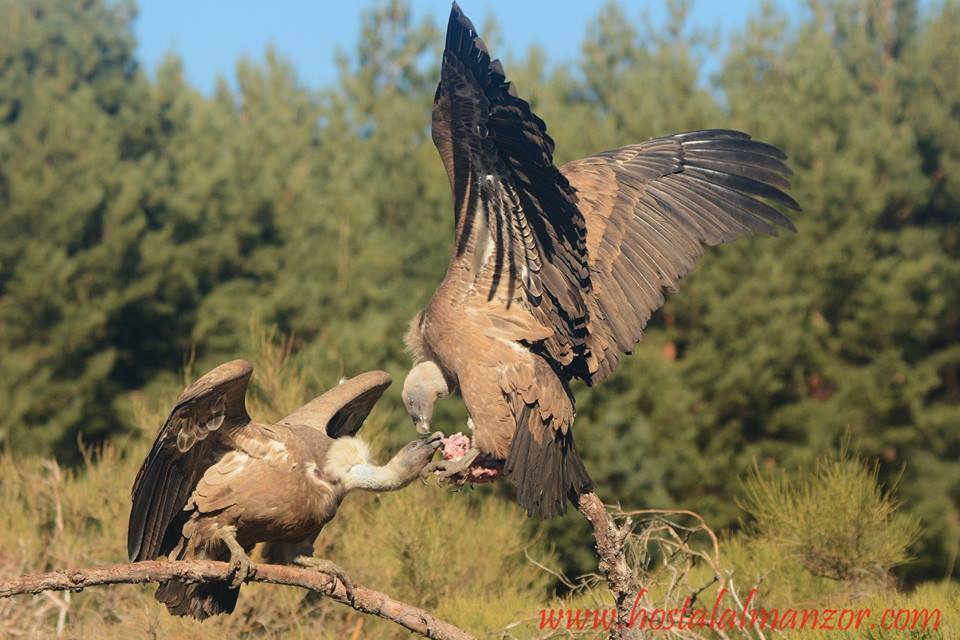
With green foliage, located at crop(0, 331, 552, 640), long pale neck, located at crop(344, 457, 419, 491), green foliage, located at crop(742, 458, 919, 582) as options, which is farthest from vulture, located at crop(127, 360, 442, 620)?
green foliage, located at crop(742, 458, 919, 582)

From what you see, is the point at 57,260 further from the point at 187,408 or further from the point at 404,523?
the point at 187,408

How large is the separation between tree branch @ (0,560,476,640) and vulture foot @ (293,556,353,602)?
19 millimetres

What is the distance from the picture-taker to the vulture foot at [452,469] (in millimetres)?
5477

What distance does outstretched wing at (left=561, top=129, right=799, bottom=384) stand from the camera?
6148mm

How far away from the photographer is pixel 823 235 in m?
19.5

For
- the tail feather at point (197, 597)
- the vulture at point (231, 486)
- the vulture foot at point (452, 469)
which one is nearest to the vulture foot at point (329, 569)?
the vulture at point (231, 486)

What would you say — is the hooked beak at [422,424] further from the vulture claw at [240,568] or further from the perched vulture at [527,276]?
the vulture claw at [240,568]

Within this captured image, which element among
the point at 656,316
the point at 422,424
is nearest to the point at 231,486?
the point at 422,424

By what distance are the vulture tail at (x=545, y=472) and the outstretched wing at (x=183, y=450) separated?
1.22m

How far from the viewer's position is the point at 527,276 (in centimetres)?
577

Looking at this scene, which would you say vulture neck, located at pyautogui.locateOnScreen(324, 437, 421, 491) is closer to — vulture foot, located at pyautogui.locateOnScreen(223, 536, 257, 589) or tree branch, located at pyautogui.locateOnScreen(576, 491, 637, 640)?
vulture foot, located at pyautogui.locateOnScreen(223, 536, 257, 589)

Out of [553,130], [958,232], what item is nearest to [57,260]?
[553,130]

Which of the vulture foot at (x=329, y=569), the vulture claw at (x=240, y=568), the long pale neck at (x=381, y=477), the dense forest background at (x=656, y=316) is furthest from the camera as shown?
the dense forest background at (x=656, y=316)

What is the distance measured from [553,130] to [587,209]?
43.8 ft
